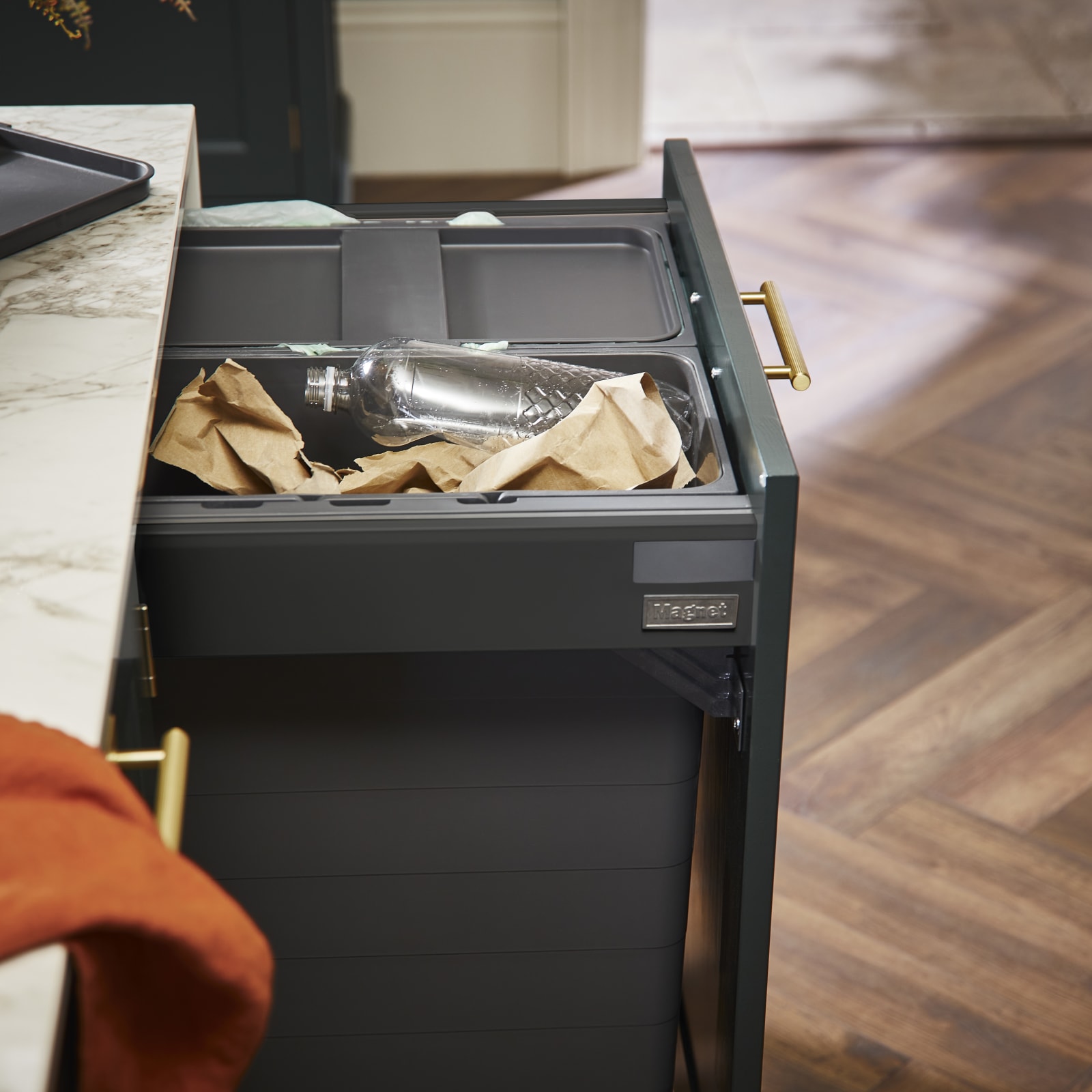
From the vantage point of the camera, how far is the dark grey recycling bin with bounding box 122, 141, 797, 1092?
1014 mm

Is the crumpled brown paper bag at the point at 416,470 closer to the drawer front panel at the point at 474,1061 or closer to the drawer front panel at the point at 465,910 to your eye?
the drawer front panel at the point at 465,910

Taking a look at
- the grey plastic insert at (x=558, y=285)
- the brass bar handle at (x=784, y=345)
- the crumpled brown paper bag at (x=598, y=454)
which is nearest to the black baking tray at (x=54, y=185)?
the grey plastic insert at (x=558, y=285)

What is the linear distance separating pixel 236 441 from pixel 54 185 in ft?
1.27

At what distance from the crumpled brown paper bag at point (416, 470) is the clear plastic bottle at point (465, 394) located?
25 millimetres

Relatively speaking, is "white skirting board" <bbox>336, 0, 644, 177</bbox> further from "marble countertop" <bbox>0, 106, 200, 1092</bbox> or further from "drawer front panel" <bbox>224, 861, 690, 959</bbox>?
"drawer front panel" <bbox>224, 861, 690, 959</bbox>

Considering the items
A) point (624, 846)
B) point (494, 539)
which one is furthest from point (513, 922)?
point (494, 539)

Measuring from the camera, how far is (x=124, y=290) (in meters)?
1.19

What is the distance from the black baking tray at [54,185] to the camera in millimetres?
1263

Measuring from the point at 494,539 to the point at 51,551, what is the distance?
1.01 feet

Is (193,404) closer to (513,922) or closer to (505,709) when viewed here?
(505,709)

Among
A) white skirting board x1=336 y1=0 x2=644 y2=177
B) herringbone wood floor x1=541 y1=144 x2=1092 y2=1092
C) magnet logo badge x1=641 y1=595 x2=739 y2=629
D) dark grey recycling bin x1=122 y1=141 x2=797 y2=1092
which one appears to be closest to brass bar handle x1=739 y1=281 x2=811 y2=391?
dark grey recycling bin x1=122 y1=141 x2=797 y2=1092

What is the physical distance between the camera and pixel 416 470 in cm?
119

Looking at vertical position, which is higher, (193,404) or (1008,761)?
(193,404)

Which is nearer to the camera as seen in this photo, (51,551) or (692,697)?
(51,551)
